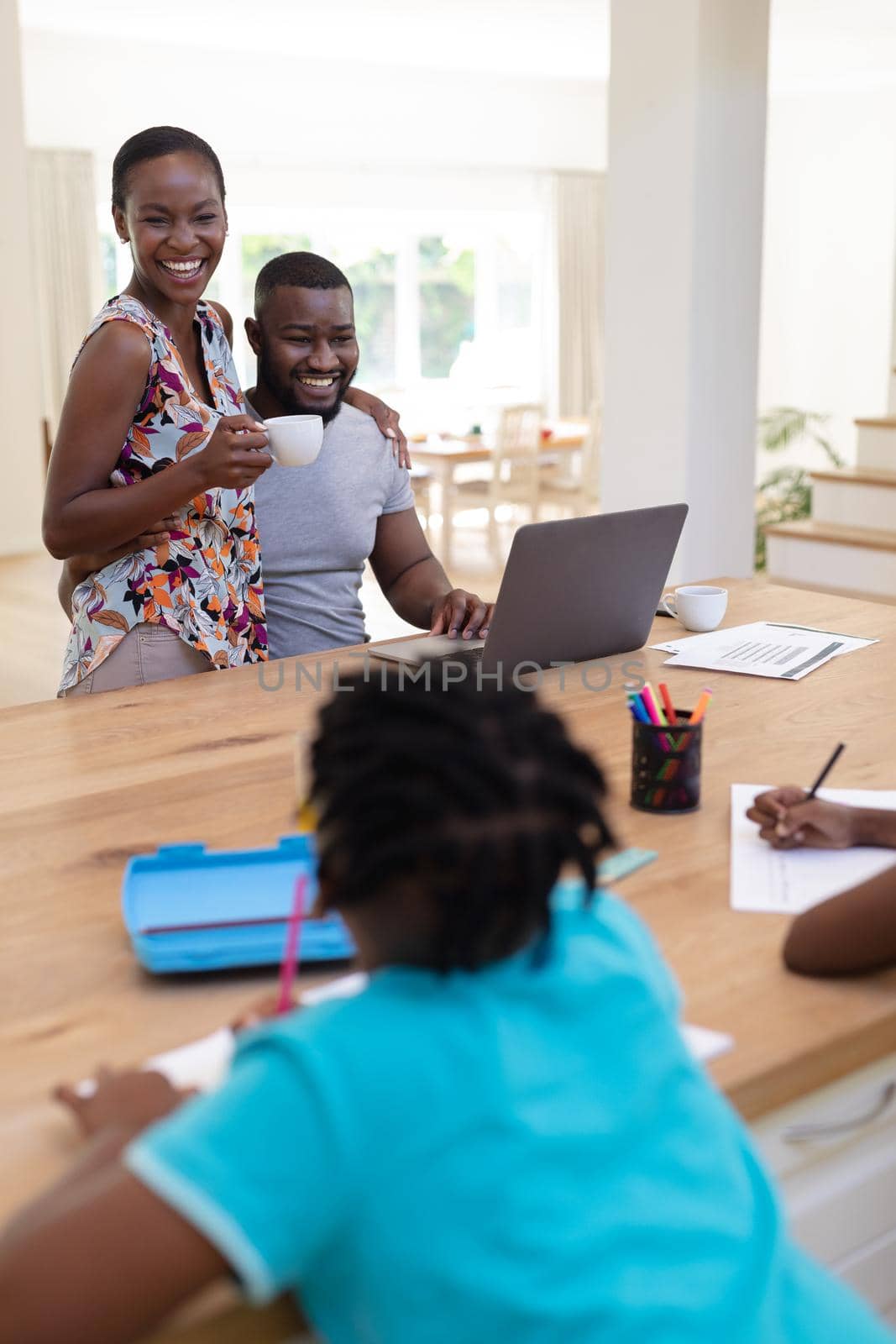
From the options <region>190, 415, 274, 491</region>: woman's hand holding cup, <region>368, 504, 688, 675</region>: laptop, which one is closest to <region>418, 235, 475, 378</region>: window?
<region>368, 504, 688, 675</region>: laptop

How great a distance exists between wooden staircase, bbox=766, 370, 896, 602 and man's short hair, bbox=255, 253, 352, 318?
298 cm

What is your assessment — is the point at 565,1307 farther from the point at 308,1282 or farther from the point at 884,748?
the point at 884,748

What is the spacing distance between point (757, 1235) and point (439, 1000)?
0.72 ft

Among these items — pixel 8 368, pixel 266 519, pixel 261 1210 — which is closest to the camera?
pixel 261 1210

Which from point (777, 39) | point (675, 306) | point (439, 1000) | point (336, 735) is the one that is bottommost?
point (439, 1000)

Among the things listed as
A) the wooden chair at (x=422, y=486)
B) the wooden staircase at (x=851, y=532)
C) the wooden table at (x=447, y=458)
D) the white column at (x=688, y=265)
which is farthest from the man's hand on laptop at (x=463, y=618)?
the wooden table at (x=447, y=458)

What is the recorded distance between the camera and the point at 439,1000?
2.22 ft

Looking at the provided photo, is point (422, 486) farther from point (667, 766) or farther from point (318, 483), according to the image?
point (667, 766)

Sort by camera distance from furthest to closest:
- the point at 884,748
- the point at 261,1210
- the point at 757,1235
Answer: the point at 884,748, the point at 757,1235, the point at 261,1210

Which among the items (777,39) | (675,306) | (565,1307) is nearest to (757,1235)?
(565,1307)

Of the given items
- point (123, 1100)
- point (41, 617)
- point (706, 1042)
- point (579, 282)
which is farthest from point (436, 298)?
point (123, 1100)

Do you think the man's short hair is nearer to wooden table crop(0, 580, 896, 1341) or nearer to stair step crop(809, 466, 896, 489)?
wooden table crop(0, 580, 896, 1341)

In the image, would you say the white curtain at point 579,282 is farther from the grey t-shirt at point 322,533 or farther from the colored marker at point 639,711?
the colored marker at point 639,711

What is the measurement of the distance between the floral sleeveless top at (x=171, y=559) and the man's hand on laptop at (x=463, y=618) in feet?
0.98
